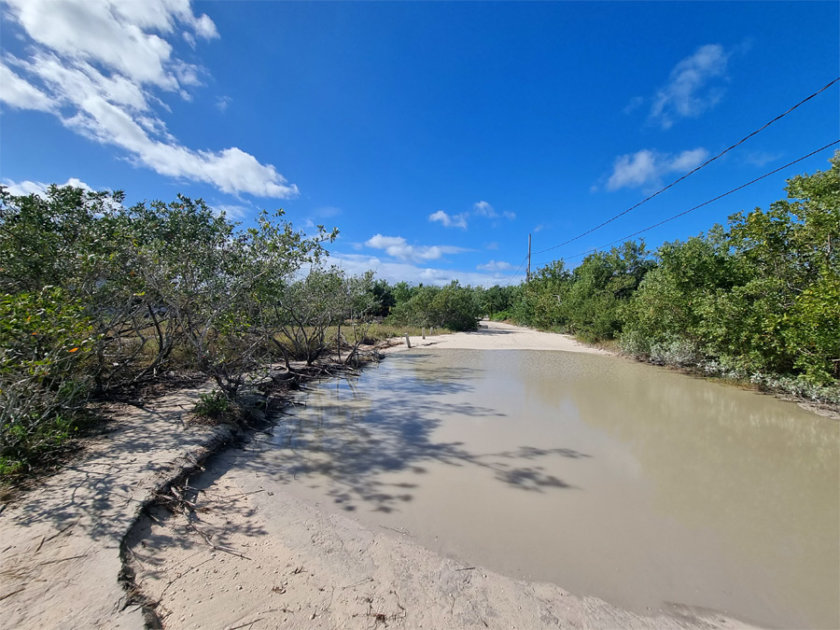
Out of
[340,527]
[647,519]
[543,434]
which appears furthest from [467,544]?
[543,434]

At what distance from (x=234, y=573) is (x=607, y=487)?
3787 millimetres

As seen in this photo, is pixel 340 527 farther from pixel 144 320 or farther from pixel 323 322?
pixel 323 322

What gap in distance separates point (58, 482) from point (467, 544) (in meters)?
3.65

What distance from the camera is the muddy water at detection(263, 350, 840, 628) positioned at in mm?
2623

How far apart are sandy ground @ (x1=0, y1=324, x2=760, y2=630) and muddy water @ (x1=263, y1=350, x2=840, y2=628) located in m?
0.27

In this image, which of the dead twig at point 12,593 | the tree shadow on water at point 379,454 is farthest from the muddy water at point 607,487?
the dead twig at point 12,593

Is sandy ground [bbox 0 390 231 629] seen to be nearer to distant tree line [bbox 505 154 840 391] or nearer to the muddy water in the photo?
the muddy water

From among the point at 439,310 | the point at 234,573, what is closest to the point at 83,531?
the point at 234,573

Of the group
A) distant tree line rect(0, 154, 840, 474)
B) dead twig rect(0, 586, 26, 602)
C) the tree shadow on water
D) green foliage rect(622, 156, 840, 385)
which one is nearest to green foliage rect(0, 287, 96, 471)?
distant tree line rect(0, 154, 840, 474)

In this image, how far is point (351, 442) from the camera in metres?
5.12

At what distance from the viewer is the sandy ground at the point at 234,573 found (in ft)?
6.64

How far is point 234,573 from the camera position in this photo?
2.38 m

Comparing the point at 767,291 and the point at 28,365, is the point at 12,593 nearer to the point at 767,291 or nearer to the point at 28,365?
the point at 28,365

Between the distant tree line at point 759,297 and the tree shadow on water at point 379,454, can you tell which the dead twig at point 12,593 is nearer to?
the tree shadow on water at point 379,454
